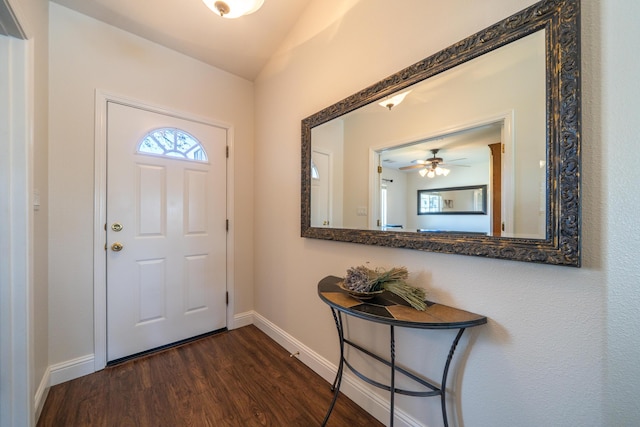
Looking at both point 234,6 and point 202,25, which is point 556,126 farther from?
point 202,25

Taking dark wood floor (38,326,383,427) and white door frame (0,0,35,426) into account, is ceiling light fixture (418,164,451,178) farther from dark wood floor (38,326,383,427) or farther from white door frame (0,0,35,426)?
white door frame (0,0,35,426)

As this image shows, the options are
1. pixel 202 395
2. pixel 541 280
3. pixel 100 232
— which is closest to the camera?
pixel 541 280

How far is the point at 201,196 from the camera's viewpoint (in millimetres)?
2260

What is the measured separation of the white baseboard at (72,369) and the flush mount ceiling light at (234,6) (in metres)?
2.56

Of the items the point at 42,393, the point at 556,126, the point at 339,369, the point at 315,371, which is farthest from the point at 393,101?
the point at 42,393

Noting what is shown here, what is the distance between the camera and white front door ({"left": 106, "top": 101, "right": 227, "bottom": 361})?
186 cm

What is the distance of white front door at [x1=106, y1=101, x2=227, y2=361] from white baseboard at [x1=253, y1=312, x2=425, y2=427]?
84cm

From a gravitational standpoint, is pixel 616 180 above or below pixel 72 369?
above

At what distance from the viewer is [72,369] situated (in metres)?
1.67

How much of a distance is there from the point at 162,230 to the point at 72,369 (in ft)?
3.64

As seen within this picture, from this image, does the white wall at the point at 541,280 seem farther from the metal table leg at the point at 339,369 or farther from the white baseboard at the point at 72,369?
the white baseboard at the point at 72,369

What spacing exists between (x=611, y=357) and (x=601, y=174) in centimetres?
57

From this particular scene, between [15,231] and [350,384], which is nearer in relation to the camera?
[15,231]

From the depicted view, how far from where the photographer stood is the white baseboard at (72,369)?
1612mm
